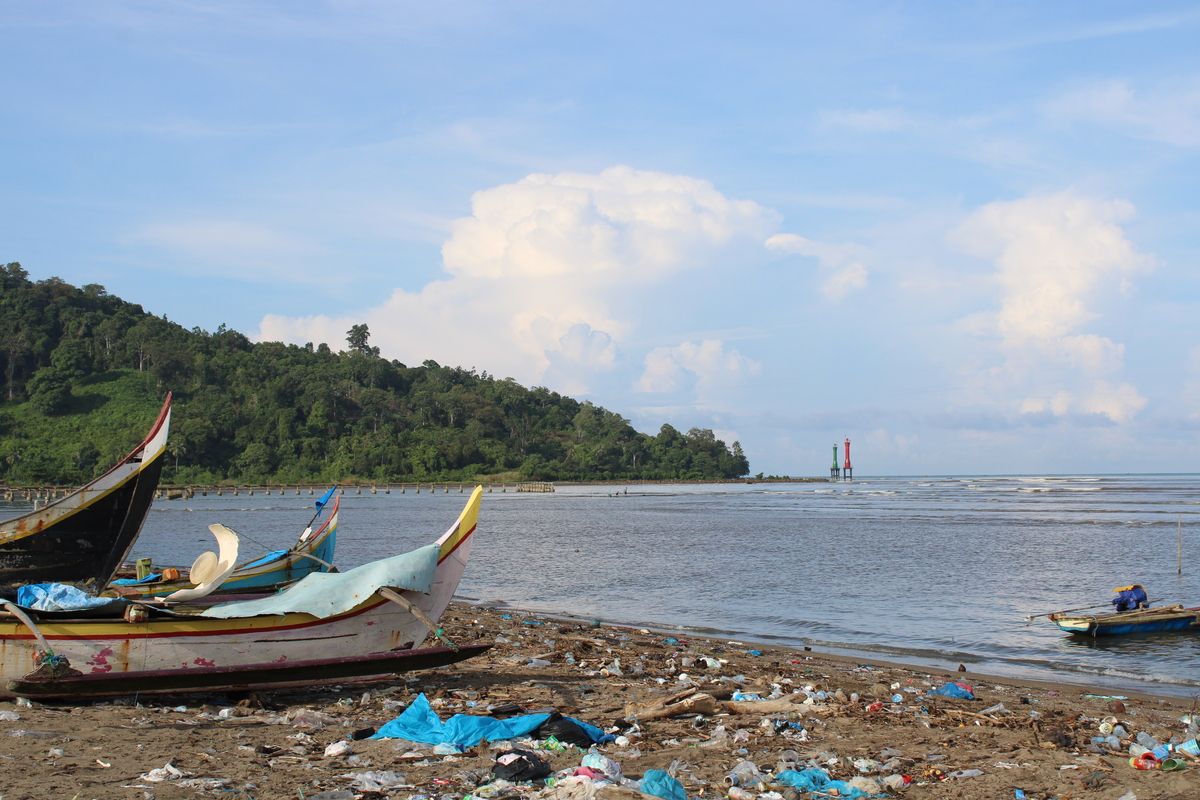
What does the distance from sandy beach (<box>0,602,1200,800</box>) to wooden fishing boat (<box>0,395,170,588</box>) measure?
7801 millimetres

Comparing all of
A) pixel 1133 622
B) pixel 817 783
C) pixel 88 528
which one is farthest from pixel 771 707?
pixel 88 528

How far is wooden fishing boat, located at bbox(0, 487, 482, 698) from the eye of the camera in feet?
32.1

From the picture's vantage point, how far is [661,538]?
156ft

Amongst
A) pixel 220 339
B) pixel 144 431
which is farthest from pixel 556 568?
pixel 220 339

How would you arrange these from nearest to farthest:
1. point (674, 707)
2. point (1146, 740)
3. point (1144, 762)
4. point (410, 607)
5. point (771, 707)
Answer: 1. point (1144, 762)
2. point (1146, 740)
3. point (674, 707)
4. point (771, 707)
5. point (410, 607)

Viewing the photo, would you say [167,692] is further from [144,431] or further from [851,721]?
[144,431]

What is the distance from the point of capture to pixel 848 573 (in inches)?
1240

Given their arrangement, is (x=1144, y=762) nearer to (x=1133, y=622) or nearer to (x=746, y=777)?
A: (x=746, y=777)

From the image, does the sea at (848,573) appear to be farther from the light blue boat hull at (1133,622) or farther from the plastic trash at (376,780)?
the plastic trash at (376,780)

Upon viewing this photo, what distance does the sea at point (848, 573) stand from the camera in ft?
61.5

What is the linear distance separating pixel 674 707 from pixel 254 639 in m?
4.58

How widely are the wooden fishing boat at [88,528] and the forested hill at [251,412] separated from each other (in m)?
88.7

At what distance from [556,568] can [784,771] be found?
25910 millimetres

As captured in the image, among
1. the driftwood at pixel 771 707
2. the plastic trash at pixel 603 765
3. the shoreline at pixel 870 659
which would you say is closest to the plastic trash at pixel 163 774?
the plastic trash at pixel 603 765
